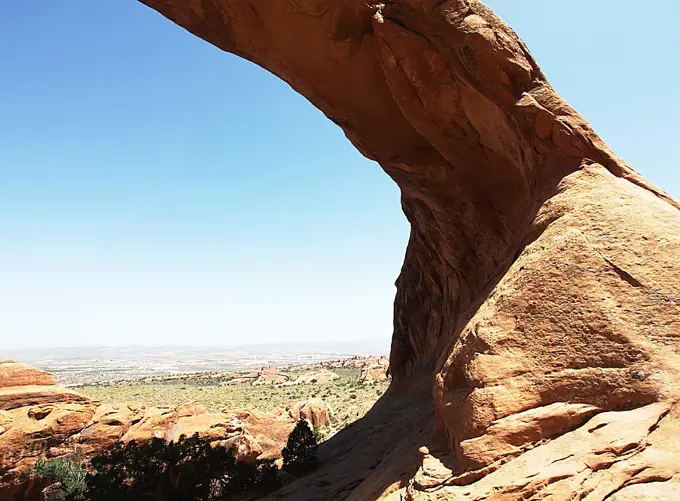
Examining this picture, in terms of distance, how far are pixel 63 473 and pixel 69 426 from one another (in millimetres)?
3065

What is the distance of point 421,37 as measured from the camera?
988 cm

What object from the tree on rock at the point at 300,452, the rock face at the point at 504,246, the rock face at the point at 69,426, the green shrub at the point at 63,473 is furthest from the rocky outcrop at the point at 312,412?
the rock face at the point at 504,246

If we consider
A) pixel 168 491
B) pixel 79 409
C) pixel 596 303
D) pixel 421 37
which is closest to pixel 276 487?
pixel 168 491

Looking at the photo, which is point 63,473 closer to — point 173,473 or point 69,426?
point 69,426

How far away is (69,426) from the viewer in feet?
67.6

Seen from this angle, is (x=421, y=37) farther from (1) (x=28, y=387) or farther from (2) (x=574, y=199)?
(1) (x=28, y=387)

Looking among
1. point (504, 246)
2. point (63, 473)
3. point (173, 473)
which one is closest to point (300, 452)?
point (173, 473)

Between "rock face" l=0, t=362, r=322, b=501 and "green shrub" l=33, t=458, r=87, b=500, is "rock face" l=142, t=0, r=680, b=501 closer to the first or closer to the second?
"rock face" l=0, t=362, r=322, b=501

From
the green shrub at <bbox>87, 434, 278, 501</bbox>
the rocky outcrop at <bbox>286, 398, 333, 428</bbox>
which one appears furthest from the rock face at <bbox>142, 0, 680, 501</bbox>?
the rocky outcrop at <bbox>286, 398, 333, 428</bbox>

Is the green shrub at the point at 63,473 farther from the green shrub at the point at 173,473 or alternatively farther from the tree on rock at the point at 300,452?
the tree on rock at the point at 300,452

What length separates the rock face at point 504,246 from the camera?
5199 mm

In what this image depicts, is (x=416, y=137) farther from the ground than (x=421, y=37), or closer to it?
closer to it

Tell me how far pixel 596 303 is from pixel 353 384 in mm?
48347

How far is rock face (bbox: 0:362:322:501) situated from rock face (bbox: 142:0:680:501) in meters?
8.14
